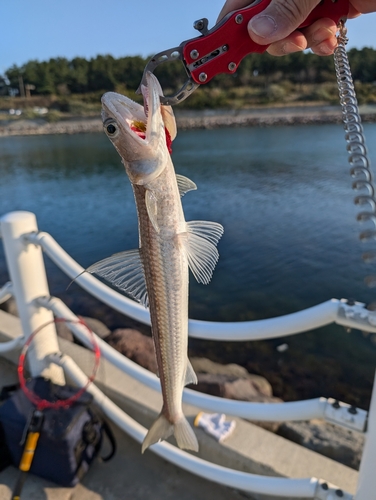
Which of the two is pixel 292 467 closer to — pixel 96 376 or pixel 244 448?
pixel 244 448

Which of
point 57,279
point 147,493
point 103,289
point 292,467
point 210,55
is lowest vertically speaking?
point 57,279

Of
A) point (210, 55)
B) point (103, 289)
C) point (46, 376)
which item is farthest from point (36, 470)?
point (210, 55)

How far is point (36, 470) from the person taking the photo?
2.72 m

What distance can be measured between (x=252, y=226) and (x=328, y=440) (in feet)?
31.0

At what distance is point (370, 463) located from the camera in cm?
144

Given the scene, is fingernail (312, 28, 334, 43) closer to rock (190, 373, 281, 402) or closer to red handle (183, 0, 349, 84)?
red handle (183, 0, 349, 84)

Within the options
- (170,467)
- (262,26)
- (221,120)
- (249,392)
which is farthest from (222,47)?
(221,120)

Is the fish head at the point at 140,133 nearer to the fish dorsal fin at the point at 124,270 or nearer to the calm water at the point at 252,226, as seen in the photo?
the fish dorsal fin at the point at 124,270

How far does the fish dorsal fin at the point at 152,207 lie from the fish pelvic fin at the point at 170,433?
2.68 feet

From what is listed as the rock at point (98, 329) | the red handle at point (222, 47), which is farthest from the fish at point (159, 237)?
the rock at point (98, 329)

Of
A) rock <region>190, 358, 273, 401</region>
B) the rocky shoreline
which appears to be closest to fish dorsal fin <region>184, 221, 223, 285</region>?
the rocky shoreline

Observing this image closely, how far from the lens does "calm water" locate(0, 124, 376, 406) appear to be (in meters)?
8.19

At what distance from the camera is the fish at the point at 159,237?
1.23m

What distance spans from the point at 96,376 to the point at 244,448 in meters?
1.36
